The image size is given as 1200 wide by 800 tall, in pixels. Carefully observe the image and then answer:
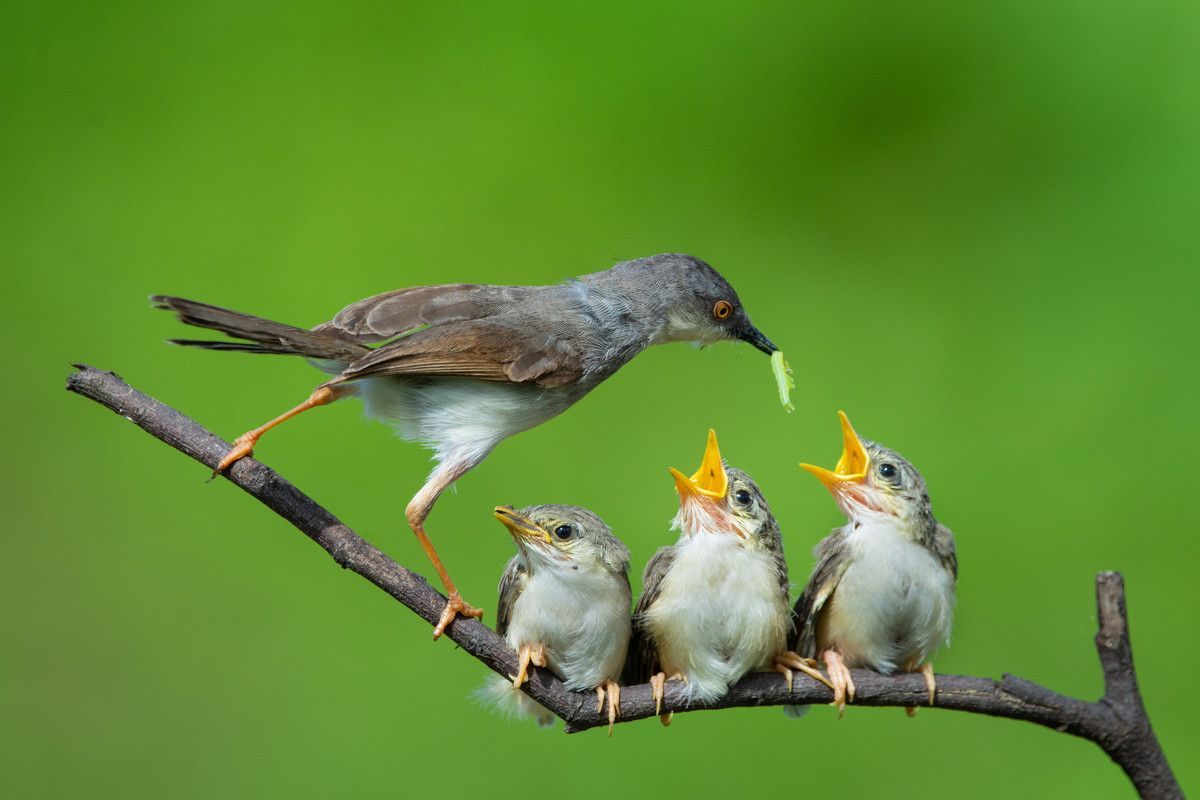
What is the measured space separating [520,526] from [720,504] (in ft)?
1.33

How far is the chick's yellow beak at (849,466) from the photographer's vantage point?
2.56 meters

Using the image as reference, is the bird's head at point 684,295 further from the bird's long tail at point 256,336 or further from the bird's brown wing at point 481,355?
the bird's long tail at point 256,336

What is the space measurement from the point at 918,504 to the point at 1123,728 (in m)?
0.57

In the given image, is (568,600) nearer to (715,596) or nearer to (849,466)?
(715,596)

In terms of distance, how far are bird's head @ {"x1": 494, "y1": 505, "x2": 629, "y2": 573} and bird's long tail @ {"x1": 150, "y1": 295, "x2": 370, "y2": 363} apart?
0.45 meters

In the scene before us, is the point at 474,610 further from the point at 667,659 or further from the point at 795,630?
the point at 795,630

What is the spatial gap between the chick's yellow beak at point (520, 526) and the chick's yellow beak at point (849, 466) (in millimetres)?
556

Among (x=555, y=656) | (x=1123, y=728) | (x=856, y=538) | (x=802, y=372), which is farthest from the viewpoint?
(x=802, y=372)

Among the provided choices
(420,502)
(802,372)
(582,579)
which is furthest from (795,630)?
(802,372)

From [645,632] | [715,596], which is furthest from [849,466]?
[645,632]

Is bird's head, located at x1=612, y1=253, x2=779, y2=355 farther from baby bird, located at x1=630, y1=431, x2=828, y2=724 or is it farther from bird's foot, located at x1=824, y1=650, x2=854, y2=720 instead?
bird's foot, located at x1=824, y1=650, x2=854, y2=720

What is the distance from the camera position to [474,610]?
7.61 feet

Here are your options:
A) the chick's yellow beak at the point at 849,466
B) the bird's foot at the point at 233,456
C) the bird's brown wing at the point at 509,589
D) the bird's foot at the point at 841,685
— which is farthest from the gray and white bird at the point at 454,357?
the bird's foot at the point at 841,685

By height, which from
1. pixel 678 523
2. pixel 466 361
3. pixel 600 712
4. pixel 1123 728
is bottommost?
pixel 600 712
